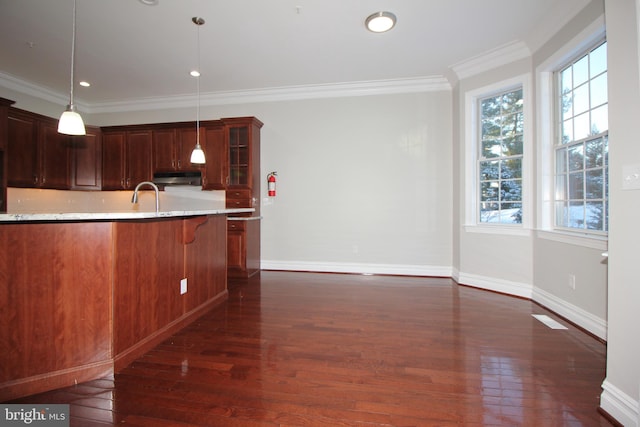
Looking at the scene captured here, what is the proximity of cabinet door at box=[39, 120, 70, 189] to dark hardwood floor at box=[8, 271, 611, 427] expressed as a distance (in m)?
3.88

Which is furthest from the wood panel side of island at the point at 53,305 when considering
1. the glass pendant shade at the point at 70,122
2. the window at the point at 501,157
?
the window at the point at 501,157

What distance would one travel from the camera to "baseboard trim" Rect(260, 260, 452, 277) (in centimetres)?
400

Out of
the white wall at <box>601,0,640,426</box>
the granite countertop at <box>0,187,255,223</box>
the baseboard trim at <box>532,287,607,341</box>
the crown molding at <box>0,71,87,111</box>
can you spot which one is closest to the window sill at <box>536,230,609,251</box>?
the baseboard trim at <box>532,287,607,341</box>

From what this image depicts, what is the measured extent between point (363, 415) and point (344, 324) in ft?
3.48

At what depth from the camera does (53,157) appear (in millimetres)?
4246

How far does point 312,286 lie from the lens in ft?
11.6

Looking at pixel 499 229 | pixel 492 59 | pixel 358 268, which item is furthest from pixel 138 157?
pixel 499 229

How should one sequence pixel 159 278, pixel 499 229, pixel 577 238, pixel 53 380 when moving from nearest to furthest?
pixel 53 380
pixel 159 278
pixel 577 238
pixel 499 229

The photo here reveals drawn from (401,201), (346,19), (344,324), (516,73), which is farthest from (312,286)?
(516,73)

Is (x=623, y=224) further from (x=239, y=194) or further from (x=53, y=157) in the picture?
(x=53, y=157)

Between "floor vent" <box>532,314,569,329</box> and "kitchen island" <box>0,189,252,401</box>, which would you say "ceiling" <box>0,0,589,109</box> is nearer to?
"kitchen island" <box>0,189,252,401</box>

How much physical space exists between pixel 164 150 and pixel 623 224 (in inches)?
211

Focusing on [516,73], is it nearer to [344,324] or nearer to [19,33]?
[344,324]

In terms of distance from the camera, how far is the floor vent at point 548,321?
237 centimetres
